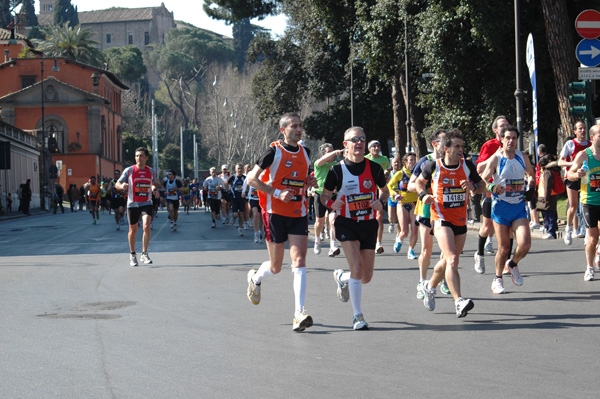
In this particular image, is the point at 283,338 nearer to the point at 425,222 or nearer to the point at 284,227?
the point at 284,227

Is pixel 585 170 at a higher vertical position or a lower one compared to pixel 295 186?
higher

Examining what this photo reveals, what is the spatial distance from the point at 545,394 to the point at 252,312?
13.6 feet

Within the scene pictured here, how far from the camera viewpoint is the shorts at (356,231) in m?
8.27

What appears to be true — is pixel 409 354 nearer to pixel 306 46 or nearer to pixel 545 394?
pixel 545 394

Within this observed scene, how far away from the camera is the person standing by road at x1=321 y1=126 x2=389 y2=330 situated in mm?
8211

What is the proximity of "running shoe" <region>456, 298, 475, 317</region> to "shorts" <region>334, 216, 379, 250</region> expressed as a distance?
97 centimetres

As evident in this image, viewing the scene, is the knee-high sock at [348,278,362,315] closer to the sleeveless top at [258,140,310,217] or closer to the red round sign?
the sleeveless top at [258,140,310,217]

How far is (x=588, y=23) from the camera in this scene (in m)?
15.6

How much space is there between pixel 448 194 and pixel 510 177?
1581mm

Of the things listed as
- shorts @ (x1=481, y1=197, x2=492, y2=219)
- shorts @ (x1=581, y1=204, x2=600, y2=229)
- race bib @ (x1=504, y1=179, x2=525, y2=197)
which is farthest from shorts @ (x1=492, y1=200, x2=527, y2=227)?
shorts @ (x1=481, y1=197, x2=492, y2=219)

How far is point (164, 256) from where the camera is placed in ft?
55.9

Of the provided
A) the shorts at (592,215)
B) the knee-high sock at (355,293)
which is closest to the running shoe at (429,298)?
the knee-high sock at (355,293)

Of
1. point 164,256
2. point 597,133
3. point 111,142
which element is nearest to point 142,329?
point 597,133

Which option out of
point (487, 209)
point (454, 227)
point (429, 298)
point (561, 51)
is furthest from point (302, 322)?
point (561, 51)
